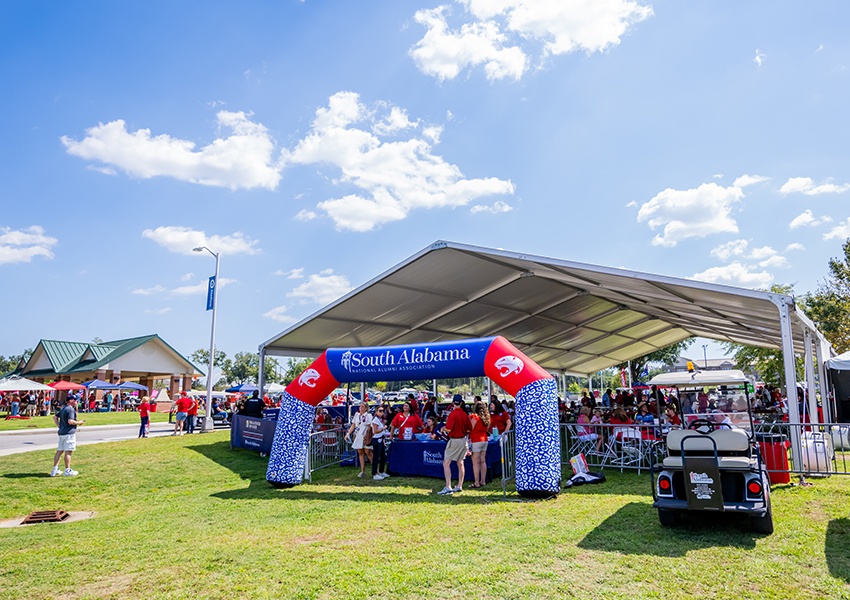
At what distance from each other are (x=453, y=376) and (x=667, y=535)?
14.4 ft

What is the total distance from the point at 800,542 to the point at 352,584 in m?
4.84

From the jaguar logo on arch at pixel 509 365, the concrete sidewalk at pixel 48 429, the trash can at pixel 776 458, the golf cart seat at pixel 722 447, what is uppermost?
the jaguar logo on arch at pixel 509 365

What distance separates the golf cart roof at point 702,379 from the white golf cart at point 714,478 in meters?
8.57

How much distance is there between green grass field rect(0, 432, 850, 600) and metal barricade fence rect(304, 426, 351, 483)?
2.95 m

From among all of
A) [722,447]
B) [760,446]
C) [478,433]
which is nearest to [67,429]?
[478,433]

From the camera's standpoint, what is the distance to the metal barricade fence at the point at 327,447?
1279 centimetres

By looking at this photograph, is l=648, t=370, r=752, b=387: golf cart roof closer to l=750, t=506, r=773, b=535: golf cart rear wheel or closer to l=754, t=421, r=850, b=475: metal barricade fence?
l=754, t=421, r=850, b=475: metal barricade fence

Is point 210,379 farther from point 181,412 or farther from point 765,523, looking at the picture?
point 765,523

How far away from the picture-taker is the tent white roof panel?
38.6ft

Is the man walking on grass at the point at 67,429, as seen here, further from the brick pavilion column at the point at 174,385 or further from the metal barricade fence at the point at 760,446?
the brick pavilion column at the point at 174,385

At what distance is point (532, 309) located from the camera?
19094mm

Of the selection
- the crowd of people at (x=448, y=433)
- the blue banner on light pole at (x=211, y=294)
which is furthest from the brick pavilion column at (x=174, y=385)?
the crowd of people at (x=448, y=433)

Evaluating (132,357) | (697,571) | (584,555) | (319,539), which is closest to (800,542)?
(697,571)

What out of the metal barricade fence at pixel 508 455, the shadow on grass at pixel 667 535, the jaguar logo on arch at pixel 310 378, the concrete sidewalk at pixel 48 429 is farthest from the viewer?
the concrete sidewalk at pixel 48 429
